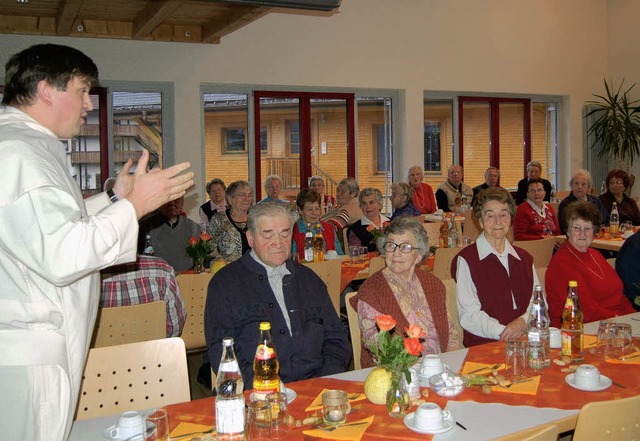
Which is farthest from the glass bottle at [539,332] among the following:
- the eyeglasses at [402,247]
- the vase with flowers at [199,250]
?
the vase with flowers at [199,250]

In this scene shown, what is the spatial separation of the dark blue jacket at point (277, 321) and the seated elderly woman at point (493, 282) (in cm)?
82

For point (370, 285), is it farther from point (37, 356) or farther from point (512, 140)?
point (512, 140)

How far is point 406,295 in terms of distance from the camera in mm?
3316

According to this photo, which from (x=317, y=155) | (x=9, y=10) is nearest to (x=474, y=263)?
(x=9, y=10)

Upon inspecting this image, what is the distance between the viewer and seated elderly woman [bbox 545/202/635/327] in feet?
12.8

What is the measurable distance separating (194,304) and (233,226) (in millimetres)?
1878

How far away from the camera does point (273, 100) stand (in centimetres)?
1024

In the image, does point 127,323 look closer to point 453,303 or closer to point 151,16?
point 453,303

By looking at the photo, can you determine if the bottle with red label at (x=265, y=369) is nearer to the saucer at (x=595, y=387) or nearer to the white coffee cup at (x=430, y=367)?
the white coffee cup at (x=430, y=367)

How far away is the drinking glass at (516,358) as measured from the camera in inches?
105

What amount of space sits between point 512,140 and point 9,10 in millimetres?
8424

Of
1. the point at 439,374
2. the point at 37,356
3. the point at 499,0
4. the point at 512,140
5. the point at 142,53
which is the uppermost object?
the point at 499,0

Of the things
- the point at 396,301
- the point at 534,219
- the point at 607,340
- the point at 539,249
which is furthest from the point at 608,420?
the point at 534,219

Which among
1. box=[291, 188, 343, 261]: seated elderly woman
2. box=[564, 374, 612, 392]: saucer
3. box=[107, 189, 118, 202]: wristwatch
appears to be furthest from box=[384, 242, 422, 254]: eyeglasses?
box=[291, 188, 343, 261]: seated elderly woman
